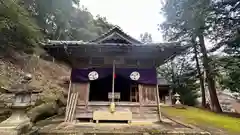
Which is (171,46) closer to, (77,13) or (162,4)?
(162,4)

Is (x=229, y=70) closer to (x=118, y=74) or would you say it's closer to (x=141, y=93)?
(x=141, y=93)

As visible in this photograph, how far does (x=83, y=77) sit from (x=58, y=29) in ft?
52.9

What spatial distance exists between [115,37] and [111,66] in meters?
1.73

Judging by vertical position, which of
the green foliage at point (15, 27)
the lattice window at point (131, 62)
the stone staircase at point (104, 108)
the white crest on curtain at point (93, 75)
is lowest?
the stone staircase at point (104, 108)

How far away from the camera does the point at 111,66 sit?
9.47 meters

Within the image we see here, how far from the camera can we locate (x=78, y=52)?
9.37 meters

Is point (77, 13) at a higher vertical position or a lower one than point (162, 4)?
higher

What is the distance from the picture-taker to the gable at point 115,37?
9.66 m

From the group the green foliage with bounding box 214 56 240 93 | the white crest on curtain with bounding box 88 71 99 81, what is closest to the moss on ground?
the green foliage with bounding box 214 56 240 93

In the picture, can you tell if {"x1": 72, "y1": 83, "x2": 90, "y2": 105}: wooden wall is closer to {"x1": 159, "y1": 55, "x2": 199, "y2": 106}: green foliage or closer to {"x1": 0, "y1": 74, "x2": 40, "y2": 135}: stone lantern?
{"x1": 0, "y1": 74, "x2": 40, "y2": 135}: stone lantern

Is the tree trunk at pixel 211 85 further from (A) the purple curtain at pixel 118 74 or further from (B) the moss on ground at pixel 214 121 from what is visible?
(A) the purple curtain at pixel 118 74

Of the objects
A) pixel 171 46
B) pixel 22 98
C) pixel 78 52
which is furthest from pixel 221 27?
pixel 22 98

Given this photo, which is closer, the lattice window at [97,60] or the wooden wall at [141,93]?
the wooden wall at [141,93]

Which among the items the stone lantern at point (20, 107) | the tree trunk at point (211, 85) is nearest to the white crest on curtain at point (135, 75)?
the stone lantern at point (20, 107)
